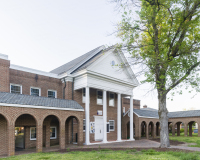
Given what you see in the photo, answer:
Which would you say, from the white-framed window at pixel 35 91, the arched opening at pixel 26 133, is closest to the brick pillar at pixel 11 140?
the arched opening at pixel 26 133

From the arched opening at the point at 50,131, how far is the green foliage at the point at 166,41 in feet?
27.7

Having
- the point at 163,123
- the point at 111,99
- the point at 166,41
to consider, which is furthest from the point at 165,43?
the point at 111,99

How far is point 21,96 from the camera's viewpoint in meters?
13.8

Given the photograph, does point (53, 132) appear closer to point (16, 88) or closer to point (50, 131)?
point (50, 131)

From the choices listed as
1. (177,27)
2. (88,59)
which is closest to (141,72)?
(177,27)

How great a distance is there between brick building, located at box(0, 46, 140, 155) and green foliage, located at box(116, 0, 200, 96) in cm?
172

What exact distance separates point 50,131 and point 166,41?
1229 centimetres

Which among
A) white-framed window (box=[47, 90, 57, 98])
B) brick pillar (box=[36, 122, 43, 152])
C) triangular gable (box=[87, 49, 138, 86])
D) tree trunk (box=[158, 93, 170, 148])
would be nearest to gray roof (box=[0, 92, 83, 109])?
brick pillar (box=[36, 122, 43, 152])

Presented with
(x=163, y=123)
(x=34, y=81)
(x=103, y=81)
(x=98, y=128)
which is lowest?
(x=98, y=128)

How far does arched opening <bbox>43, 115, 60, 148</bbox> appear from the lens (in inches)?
648

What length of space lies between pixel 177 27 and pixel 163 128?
24.1ft

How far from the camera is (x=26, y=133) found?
15922 mm

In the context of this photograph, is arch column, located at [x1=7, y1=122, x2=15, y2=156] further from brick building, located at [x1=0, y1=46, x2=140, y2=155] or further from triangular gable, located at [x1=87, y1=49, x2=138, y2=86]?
triangular gable, located at [x1=87, y1=49, x2=138, y2=86]

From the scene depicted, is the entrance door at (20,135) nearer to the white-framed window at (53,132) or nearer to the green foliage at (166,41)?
the white-framed window at (53,132)
